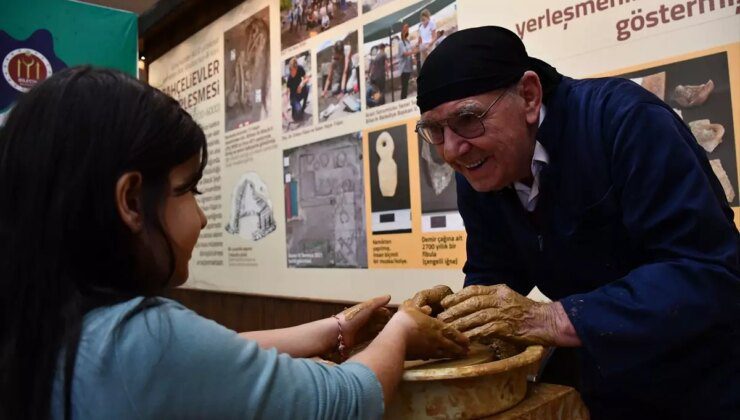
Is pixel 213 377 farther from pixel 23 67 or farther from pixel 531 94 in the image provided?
pixel 23 67

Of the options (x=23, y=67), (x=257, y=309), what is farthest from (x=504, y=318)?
(x=23, y=67)

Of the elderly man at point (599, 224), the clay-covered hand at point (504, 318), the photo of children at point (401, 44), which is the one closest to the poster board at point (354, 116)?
the photo of children at point (401, 44)

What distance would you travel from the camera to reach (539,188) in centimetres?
129

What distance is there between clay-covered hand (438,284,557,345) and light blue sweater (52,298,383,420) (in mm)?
383

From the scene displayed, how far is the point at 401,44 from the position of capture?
95.4 inches

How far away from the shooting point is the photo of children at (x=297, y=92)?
2.95 m

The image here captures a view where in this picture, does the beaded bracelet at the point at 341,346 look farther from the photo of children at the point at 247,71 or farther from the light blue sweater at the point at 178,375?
the photo of children at the point at 247,71

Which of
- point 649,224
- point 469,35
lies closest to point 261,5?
point 469,35

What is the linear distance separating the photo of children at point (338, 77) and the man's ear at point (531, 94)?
57.1 inches

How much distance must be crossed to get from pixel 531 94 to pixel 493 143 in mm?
150

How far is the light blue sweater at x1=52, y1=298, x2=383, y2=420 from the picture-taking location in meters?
0.66

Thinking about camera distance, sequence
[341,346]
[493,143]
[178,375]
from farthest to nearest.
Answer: [493,143]
[341,346]
[178,375]

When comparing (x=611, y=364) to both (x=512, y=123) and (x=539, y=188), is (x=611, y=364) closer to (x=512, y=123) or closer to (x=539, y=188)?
(x=539, y=188)

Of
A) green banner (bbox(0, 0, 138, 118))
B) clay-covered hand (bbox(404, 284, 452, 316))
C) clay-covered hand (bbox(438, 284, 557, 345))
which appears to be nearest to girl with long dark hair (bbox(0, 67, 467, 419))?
clay-covered hand (bbox(438, 284, 557, 345))
